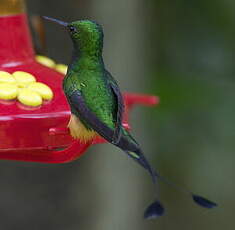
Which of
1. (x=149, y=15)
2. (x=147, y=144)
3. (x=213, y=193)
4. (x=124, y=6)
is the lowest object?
(x=213, y=193)

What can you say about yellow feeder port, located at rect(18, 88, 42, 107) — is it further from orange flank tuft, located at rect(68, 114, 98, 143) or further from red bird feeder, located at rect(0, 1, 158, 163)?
orange flank tuft, located at rect(68, 114, 98, 143)

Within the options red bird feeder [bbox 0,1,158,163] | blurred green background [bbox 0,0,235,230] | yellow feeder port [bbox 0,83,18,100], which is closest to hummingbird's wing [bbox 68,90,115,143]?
red bird feeder [bbox 0,1,158,163]

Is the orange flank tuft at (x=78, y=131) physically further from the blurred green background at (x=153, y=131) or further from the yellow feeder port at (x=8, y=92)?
the blurred green background at (x=153, y=131)

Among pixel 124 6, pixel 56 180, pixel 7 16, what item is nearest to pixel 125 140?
pixel 7 16

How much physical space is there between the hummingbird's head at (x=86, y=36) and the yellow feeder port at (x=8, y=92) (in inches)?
11.4

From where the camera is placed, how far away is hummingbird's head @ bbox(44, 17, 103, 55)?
8.46 ft

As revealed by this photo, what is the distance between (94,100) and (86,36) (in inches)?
8.0

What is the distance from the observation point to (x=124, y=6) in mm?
5137

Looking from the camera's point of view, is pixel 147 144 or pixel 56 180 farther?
pixel 147 144

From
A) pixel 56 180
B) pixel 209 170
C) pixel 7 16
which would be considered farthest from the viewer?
pixel 209 170

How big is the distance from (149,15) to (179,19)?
646 mm

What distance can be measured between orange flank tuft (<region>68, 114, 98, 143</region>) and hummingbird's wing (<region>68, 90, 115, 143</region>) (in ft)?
0.17

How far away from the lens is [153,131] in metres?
6.52

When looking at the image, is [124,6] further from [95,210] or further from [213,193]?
[213,193]
